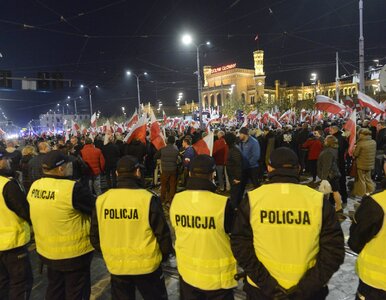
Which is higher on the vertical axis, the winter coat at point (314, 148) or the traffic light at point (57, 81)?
the traffic light at point (57, 81)

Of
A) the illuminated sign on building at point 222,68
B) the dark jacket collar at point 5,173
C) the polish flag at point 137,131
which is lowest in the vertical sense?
the dark jacket collar at point 5,173

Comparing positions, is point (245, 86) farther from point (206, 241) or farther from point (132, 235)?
point (206, 241)

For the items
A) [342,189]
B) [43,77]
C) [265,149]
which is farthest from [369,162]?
[43,77]

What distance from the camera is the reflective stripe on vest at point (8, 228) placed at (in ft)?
12.6

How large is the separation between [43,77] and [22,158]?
543 inches

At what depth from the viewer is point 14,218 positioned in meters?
3.88

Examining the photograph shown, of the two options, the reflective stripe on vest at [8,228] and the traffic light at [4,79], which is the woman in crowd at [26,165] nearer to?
the reflective stripe on vest at [8,228]

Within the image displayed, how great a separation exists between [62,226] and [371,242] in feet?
9.10

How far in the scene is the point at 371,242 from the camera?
2699mm

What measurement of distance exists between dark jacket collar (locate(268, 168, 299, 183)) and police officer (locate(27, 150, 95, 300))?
6.26 ft

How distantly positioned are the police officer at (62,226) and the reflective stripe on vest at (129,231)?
0.39 m

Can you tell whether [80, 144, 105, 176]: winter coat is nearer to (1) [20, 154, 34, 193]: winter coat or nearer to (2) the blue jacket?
(1) [20, 154, 34, 193]: winter coat

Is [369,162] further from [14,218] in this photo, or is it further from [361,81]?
[361,81]

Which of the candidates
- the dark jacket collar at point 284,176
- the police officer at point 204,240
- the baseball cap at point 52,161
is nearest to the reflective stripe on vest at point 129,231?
the police officer at point 204,240
